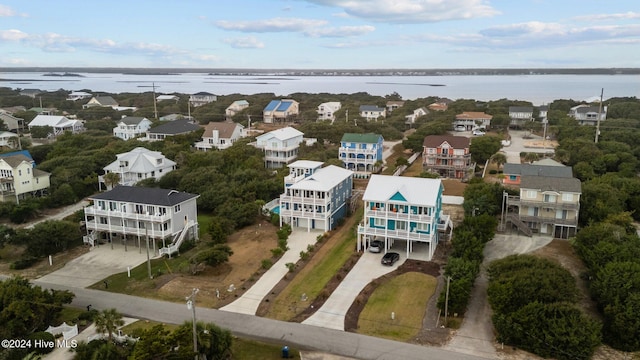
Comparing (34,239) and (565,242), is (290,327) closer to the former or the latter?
(34,239)

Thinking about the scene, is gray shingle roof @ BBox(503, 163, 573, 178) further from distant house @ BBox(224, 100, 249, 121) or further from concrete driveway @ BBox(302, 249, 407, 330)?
distant house @ BBox(224, 100, 249, 121)

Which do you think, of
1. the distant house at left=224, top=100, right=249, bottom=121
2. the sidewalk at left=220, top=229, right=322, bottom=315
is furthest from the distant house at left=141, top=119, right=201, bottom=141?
the sidewalk at left=220, top=229, right=322, bottom=315

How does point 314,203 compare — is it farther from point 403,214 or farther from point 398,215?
point 403,214

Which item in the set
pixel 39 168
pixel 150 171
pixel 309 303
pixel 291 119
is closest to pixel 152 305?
pixel 309 303

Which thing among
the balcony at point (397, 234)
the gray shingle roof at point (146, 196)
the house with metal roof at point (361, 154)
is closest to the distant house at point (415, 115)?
the house with metal roof at point (361, 154)

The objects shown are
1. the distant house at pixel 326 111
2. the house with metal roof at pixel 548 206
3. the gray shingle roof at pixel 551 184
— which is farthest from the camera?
the distant house at pixel 326 111

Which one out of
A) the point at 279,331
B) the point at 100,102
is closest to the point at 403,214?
the point at 279,331

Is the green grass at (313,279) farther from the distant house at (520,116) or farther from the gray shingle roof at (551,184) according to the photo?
the distant house at (520,116)
